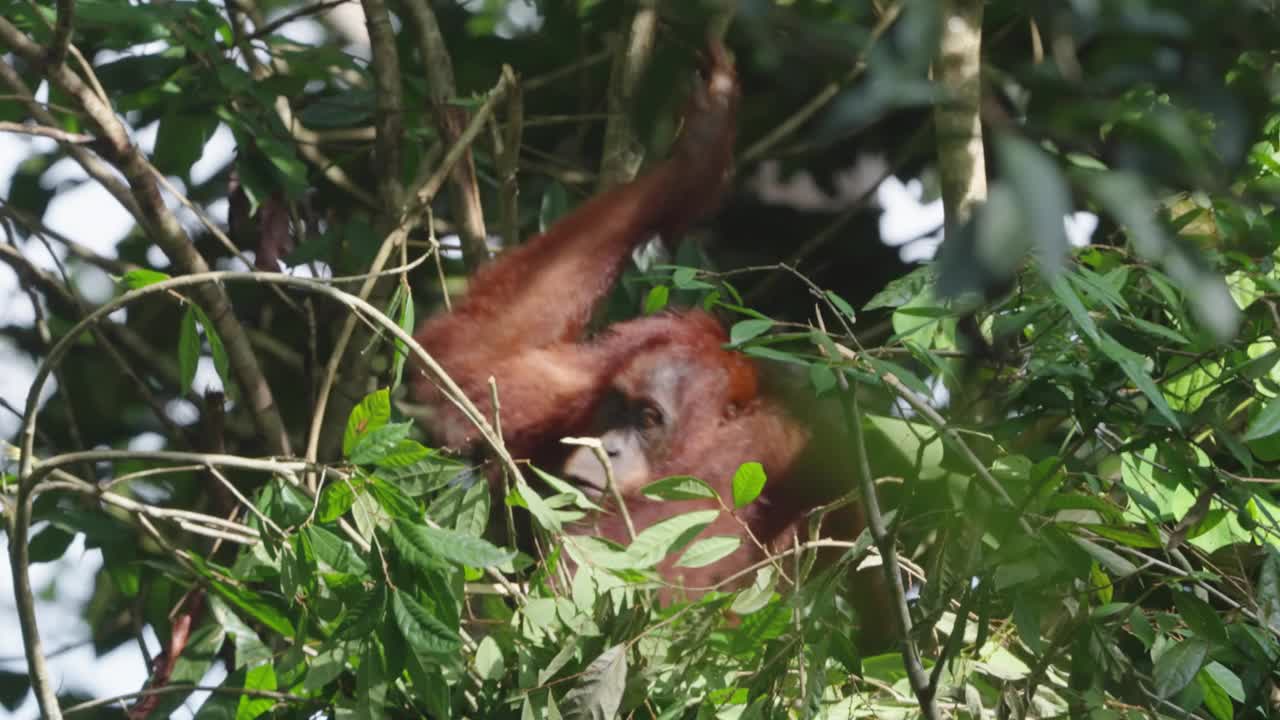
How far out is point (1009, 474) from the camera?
184 centimetres

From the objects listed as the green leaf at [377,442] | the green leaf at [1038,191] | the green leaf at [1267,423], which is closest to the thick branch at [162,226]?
the green leaf at [377,442]

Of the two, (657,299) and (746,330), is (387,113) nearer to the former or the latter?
(657,299)

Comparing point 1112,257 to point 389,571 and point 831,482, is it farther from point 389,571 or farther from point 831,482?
point 389,571

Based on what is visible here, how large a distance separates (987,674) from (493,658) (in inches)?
27.1

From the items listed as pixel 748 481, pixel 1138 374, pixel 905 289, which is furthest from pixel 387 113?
pixel 1138 374

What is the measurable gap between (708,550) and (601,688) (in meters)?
0.26

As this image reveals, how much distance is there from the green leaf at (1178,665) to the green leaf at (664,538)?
1.88 ft

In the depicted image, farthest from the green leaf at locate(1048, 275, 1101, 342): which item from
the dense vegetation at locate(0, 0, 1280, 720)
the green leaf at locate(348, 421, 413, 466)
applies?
the green leaf at locate(348, 421, 413, 466)

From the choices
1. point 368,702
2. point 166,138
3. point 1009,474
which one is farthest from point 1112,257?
point 166,138

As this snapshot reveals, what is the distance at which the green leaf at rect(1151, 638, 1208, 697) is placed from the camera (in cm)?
168

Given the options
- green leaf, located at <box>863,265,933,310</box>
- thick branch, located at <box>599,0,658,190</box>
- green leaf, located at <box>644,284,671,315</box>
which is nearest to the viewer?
green leaf, located at <box>863,265,933,310</box>

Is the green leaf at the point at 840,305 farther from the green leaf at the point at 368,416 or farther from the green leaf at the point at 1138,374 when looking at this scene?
the green leaf at the point at 368,416

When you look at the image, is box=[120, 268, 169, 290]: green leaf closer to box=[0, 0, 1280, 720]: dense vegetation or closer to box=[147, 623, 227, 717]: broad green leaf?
box=[0, 0, 1280, 720]: dense vegetation

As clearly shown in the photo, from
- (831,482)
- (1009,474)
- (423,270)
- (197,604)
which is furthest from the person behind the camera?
(423,270)
